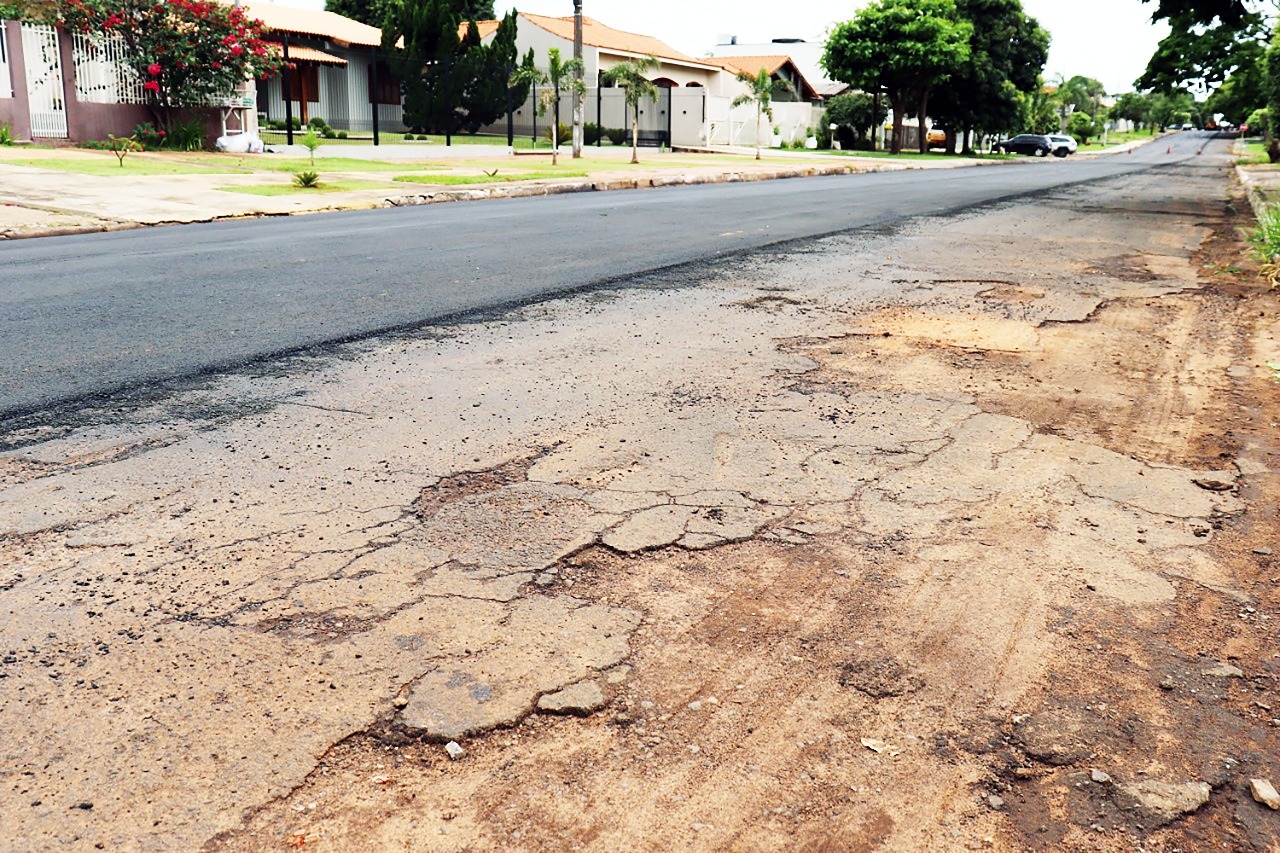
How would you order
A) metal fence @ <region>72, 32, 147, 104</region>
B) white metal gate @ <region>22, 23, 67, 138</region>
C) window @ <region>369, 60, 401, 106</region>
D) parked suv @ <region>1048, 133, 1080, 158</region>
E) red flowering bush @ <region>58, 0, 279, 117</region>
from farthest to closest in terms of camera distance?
parked suv @ <region>1048, 133, 1080, 158</region>, window @ <region>369, 60, 401, 106</region>, metal fence @ <region>72, 32, 147, 104</region>, red flowering bush @ <region>58, 0, 279, 117</region>, white metal gate @ <region>22, 23, 67, 138</region>

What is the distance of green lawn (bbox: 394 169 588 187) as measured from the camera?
64.7ft

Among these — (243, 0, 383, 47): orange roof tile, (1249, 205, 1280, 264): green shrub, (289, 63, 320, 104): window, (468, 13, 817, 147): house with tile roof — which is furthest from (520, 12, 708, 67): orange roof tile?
(1249, 205, 1280, 264): green shrub

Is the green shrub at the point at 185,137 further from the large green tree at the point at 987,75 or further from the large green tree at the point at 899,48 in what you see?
the large green tree at the point at 987,75

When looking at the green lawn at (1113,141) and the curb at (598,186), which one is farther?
the green lawn at (1113,141)

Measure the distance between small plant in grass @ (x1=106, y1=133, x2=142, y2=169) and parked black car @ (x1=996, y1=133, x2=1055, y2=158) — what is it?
52.7 meters

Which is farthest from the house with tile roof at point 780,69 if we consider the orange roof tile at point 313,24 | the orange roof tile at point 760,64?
the orange roof tile at point 313,24

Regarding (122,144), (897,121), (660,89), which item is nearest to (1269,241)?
(122,144)

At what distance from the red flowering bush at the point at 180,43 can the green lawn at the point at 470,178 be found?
6.35 m

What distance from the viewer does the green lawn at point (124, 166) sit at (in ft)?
58.5

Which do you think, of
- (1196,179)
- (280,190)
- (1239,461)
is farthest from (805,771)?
(1196,179)

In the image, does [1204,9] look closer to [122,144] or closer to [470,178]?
[470,178]

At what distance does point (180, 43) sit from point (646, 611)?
77.6 feet

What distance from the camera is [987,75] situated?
53438 millimetres

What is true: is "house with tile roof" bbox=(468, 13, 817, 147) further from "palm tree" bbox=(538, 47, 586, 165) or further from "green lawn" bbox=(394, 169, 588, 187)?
"green lawn" bbox=(394, 169, 588, 187)
